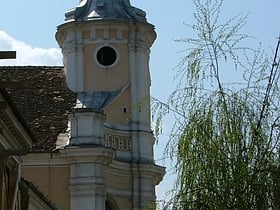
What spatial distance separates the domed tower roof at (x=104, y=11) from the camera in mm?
37031

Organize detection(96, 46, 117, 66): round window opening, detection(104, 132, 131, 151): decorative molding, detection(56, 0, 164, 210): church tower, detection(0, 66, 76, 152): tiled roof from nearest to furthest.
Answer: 1. detection(56, 0, 164, 210): church tower
2. detection(0, 66, 76, 152): tiled roof
3. detection(104, 132, 131, 151): decorative molding
4. detection(96, 46, 117, 66): round window opening

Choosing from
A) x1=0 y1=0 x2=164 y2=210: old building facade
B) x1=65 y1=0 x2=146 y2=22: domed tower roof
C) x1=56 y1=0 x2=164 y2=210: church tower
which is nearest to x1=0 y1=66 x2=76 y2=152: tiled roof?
x1=0 y1=0 x2=164 y2=210: old building facade

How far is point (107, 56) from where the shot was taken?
36.8 m

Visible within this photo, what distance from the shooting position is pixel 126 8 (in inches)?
1486

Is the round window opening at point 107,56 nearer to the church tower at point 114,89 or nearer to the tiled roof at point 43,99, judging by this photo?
the church tower at point 114,89

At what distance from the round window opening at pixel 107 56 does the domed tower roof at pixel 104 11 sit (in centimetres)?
119

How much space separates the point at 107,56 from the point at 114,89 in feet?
4.07

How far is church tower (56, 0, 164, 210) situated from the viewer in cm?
3469

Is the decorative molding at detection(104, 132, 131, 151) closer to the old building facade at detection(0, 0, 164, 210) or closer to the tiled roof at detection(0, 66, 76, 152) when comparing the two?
the old building facade at detection(0, 0, 164, 210)

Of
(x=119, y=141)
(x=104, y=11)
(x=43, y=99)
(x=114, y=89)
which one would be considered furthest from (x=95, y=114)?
(x=104, y=11)

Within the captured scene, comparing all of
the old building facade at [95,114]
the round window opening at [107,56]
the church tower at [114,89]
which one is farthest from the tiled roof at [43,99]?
the round window opening at [107,56]

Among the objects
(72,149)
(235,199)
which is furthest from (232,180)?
(72,149)

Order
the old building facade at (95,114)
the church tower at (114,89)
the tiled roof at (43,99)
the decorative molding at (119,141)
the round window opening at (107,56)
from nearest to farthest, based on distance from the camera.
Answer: the old building facade at (95,114) → the church tower at (114,89) → the tiled roof at (43,99) → the decorative molding at (119,141) → the round window opening at (107,56)

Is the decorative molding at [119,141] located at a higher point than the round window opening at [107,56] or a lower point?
lower
